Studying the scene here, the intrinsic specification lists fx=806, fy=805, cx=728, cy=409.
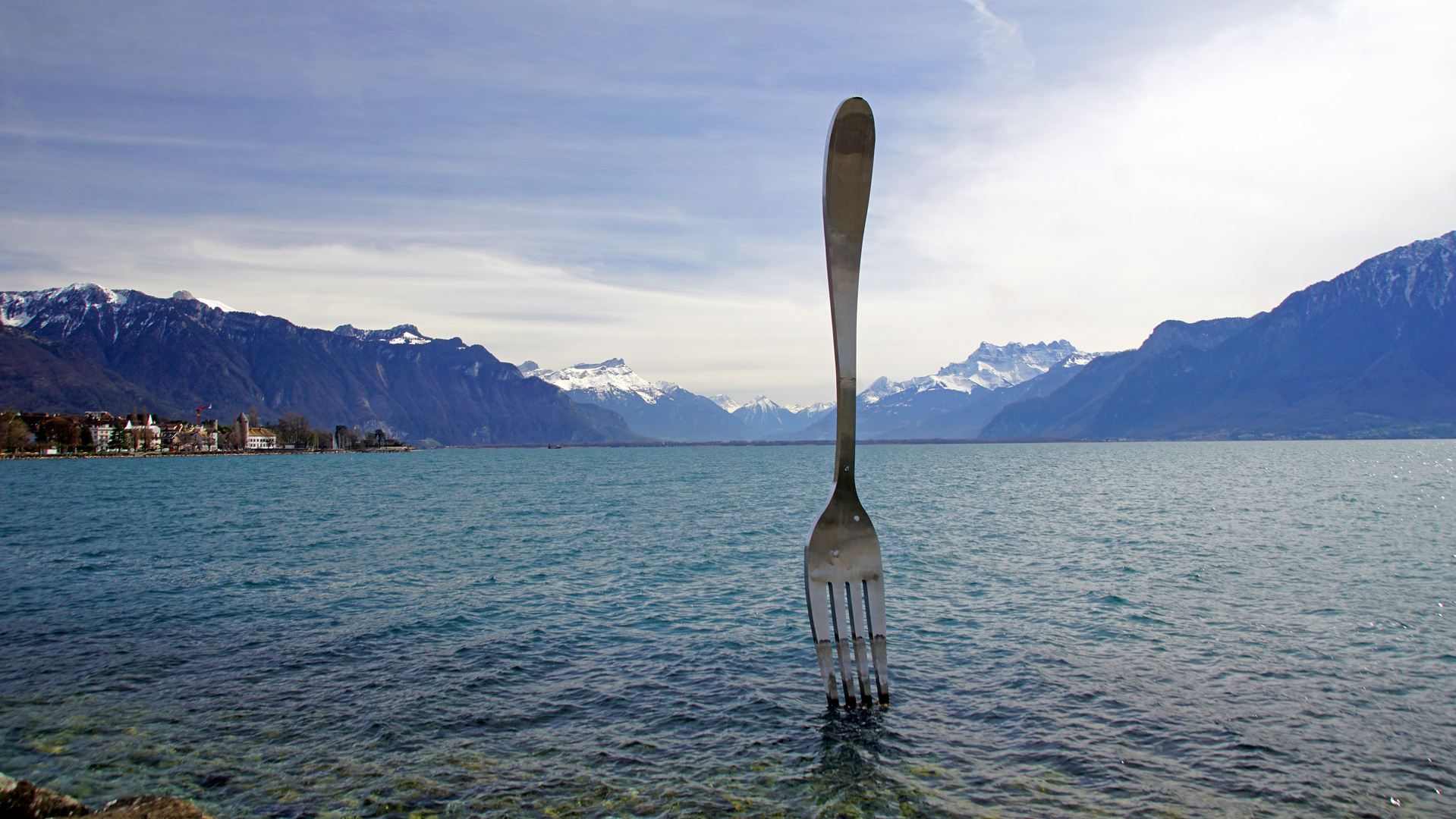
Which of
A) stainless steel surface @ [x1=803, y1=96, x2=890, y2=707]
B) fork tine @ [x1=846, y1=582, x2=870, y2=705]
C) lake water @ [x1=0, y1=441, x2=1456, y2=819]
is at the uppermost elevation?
stainless steel surface @ [x1=803, y1=96, x2=890, y2=707]

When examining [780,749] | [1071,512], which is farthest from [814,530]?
[1071,512]

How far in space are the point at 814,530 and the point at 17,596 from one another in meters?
32.6

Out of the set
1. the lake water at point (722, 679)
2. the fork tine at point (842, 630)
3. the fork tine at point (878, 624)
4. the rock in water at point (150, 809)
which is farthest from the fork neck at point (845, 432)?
the rock in water at point (150, 809)

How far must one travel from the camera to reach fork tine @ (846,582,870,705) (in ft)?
43.5

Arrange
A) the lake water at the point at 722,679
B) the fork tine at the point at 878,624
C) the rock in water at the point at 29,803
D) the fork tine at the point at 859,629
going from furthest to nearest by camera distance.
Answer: the fork tine at the point at 859,629 → the fork tine at the point at 878,624 → the lake water at the point at 722,679 → the rock in water at the point at 29,803

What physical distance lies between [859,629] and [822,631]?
4.58 feet

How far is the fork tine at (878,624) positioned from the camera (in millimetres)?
13000

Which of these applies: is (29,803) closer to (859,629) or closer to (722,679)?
(722,679)

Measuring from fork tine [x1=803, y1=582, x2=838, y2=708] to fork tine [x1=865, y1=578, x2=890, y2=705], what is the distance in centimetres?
70

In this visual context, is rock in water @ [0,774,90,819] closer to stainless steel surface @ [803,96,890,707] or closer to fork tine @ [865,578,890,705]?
stainless steel surface @ [803,96,890,707]

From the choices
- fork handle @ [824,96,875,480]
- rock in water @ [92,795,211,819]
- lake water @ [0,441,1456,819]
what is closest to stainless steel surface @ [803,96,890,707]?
fork handle @ [824,96,875,480]

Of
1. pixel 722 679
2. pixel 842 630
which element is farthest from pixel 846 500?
pixel 722 679

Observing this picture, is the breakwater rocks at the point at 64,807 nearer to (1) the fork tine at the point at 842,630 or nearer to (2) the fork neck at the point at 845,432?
(1) the fork tine at the point at 842,630

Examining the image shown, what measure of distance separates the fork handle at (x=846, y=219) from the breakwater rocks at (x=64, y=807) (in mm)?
10198
